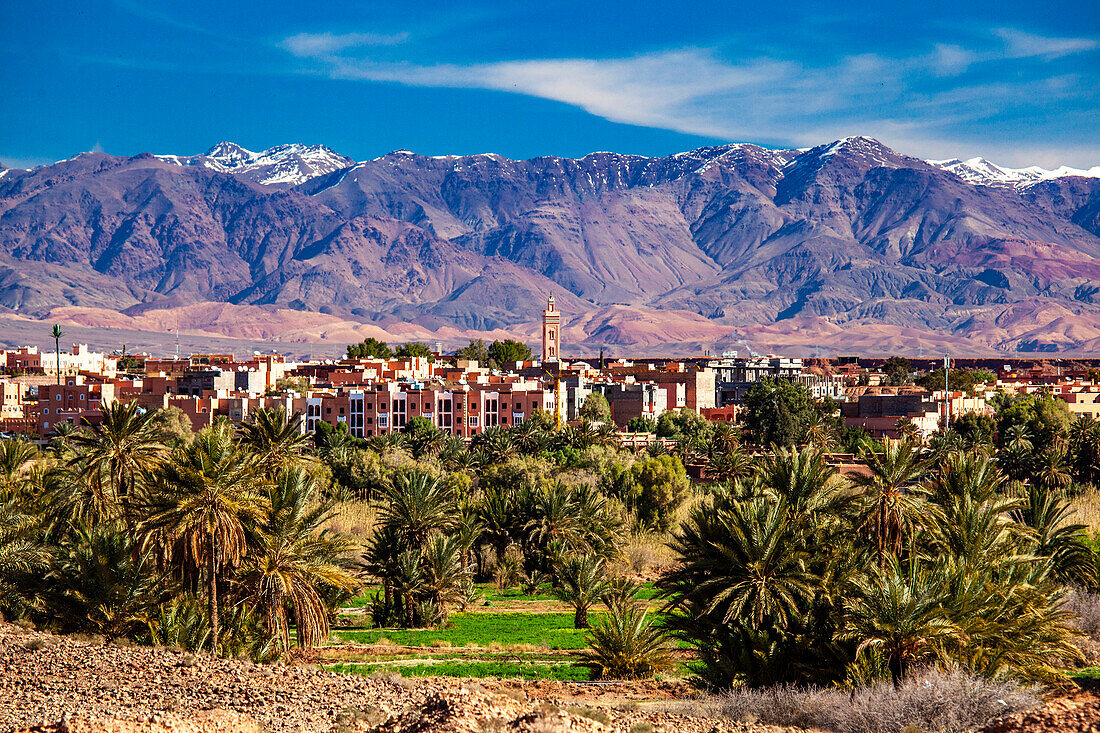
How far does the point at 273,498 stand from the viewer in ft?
78.5

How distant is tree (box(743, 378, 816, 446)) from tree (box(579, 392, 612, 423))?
11874mm

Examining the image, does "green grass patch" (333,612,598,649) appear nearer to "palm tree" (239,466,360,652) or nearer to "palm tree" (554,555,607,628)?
"palm tree" (554,555,607,628)

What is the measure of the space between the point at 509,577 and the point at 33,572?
56.8ft

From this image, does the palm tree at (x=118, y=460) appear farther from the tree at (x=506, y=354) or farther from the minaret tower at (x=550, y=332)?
the minaret tower at (x=550, y=332)

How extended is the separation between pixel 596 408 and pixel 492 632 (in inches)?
2348

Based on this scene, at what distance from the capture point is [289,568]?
2270 cm

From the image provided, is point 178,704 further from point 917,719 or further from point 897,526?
point 897,526

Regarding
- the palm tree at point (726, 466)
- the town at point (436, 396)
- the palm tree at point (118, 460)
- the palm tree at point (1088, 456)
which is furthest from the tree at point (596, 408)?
the palm tree at point (118, 460)

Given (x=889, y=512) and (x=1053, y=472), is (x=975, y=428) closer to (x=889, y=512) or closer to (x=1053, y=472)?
(x=1053, y=472)

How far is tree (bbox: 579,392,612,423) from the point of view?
87.1m

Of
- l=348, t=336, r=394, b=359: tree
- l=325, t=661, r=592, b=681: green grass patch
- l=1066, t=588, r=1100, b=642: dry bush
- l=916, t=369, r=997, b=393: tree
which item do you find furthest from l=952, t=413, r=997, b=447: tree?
l=348, t=336, r=394, b=359: tree

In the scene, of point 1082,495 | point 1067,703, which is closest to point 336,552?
point 1067,703

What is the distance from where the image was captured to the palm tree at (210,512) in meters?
21.6

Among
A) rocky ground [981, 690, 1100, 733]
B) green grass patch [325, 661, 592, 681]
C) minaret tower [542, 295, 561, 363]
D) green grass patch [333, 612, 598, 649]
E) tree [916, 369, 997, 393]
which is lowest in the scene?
green grass patch [333, 612, 598, 649]
